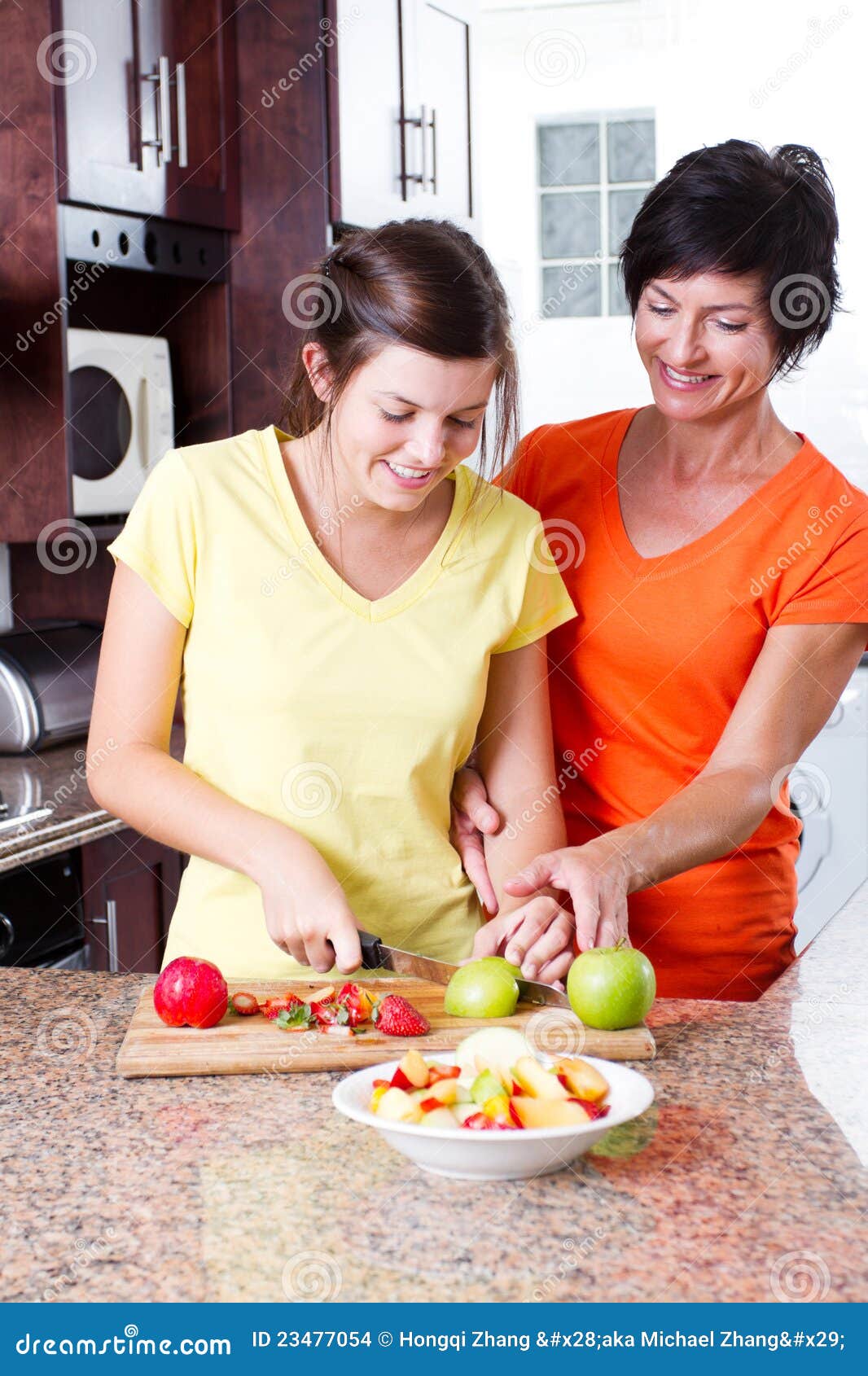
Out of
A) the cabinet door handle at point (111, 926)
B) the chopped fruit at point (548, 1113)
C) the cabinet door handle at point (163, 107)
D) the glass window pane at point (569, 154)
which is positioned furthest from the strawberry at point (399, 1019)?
the glass window pane at point (569, 154)

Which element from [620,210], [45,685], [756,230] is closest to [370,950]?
[756,230]

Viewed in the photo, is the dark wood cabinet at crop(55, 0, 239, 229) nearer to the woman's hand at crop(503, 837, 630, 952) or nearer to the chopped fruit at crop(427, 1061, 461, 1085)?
the woman's hand at crop(503, 837, 630, 952)

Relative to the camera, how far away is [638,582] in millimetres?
1521

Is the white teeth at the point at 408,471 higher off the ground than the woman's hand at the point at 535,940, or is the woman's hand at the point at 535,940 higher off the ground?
the white teeth at the point at 408,471

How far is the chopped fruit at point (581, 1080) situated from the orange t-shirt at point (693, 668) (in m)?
0.59

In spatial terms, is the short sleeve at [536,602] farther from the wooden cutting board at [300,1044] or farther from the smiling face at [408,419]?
the wooden cutting board at [300,1044]

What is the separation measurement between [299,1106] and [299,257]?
2.21 meters

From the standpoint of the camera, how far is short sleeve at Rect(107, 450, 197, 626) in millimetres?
1254

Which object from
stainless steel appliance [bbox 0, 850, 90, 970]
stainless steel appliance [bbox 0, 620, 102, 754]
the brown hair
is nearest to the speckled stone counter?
the brown hair

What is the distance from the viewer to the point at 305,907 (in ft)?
3.76

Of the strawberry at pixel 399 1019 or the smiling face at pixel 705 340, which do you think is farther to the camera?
the smiling face at pixel 705 340

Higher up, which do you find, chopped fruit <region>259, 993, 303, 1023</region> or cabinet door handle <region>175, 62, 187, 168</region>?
cabinet door handle <region>175, 62, 187, 168</region>

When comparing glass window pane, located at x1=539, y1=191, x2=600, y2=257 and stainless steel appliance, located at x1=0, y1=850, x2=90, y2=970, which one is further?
glass window pane, located at x1=539, y1=191, x2=600, y2=257

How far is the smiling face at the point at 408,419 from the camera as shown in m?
1.20
